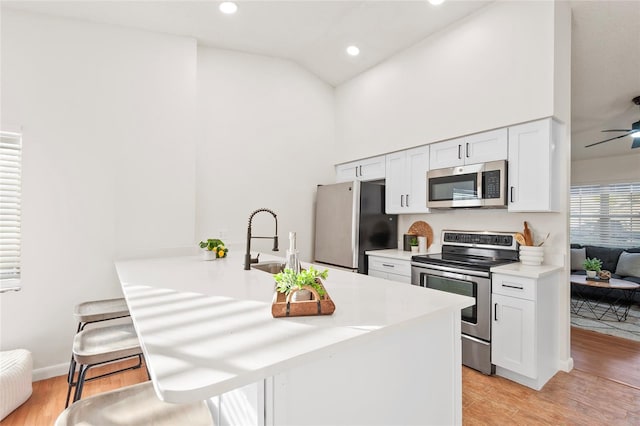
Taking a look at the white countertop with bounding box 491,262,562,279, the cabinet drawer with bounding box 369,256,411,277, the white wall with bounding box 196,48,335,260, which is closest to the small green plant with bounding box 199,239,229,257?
the white wall with bounding box 196,48,335,260

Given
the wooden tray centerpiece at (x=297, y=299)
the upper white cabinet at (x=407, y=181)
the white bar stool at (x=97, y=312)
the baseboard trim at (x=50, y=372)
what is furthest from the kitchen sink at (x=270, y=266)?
the baseboard trim at (x=50, y=372)

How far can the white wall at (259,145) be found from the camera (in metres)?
3.46

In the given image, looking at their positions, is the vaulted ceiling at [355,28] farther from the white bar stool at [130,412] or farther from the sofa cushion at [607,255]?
the white bar stool at [130,412]

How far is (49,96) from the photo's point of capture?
2.57 metres

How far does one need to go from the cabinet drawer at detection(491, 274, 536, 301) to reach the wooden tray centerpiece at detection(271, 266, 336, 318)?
1843 millimetres

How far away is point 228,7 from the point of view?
2.86 meters

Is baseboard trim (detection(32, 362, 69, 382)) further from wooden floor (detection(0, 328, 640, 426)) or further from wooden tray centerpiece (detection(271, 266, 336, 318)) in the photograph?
wooden tray centerpiece (detection(271, 266, 336, 318))

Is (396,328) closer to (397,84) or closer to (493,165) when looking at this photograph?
(493,165)

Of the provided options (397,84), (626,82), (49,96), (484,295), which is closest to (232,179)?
(49,96)

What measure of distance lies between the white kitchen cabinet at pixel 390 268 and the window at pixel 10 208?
10.4 ft

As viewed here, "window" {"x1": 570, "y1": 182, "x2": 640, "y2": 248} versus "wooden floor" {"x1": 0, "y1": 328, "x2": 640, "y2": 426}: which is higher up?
"window" {"x1": 570, "y1": 182, "x2": 640, "y2": 248}

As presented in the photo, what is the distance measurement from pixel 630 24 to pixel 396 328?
133 inches

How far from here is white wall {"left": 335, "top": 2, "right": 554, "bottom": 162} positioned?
8.30ft

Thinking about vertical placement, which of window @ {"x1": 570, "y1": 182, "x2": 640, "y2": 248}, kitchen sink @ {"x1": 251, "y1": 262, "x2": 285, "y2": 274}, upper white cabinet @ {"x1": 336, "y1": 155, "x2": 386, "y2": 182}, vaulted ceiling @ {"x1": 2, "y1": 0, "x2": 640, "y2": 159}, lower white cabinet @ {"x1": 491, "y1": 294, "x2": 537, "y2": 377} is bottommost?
lower white cabinet @ {"x1": 491, "y1": 294, "x2": 537, "y2": 377}
